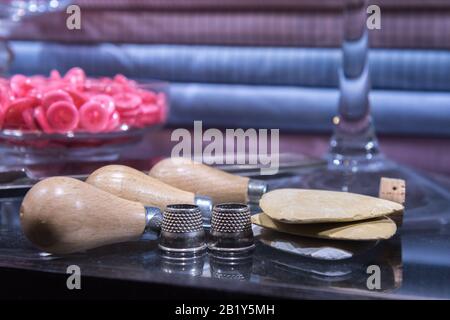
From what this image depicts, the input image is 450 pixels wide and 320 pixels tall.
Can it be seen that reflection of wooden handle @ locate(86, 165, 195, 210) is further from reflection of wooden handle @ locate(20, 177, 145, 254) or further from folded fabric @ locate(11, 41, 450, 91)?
folded fabric @ locate(11, 41, 450, 91)

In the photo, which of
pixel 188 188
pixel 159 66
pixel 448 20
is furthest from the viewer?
pixel 159 66

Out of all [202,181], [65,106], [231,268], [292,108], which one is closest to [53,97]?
[65,106]

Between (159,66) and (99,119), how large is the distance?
624 millimetres

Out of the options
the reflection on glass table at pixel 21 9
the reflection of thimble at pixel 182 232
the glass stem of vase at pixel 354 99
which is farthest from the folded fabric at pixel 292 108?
the reflection of thimble at pixel 182 232

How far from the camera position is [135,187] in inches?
18.4

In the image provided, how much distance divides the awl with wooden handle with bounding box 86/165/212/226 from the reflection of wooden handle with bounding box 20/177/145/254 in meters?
0.03

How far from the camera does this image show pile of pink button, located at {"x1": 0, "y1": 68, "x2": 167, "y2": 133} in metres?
0.66

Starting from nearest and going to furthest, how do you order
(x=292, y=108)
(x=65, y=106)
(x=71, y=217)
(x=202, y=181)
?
(x=71, y=217)
(x=202, y=181)
(x=65, y=106)
(x=292, y=108)

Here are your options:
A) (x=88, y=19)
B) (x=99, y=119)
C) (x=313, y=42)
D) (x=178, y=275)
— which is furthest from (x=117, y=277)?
→ (x=88, y=19)

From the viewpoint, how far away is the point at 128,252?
0.43 meters

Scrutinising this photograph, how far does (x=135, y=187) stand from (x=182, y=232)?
72 millimetres

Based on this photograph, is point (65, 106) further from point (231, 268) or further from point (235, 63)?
point (235, 63)

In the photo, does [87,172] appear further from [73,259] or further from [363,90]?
[363,90]

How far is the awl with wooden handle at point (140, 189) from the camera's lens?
0.46 m
